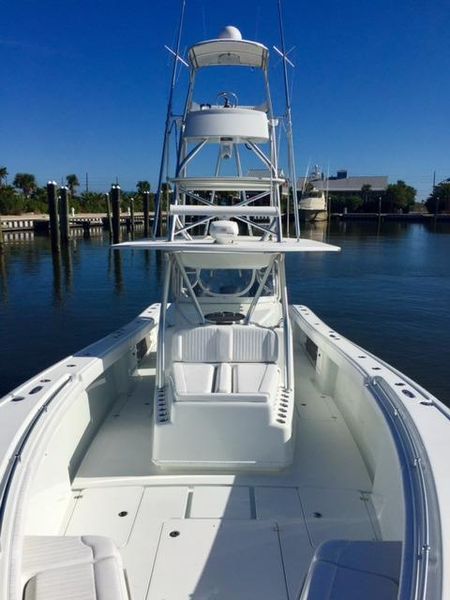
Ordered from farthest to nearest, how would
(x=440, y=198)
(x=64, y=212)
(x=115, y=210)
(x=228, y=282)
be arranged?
(x=440, y=198) < (x=64, y=212) < (x=115, y=210) < (x=228, y=282)

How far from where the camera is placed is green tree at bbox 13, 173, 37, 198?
70.0m

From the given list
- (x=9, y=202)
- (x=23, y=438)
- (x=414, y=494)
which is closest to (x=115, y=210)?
(x=9, y=202)

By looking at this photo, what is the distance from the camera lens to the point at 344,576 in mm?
1909

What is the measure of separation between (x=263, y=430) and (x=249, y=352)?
2.87 ft

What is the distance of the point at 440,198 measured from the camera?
79.1 meters

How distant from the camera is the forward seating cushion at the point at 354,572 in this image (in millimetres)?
1822

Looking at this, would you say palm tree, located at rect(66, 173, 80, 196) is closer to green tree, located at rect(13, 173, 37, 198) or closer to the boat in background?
green tree, located at rect(13, 173, 37, 198)

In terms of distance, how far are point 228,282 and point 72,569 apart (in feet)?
11.8

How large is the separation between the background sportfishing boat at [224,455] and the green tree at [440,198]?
8081 cm

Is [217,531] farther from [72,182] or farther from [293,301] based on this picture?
[72,182]

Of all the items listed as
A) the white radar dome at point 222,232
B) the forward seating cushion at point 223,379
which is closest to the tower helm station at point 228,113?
the white radar dome at point 222,232

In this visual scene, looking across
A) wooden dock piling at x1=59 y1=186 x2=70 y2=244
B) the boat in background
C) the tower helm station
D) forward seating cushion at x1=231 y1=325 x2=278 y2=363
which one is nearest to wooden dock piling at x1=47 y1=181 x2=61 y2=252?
wooden dock piling at x1=59 y1=186 x2=70 y2=244

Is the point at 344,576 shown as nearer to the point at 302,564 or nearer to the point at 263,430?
the point at 302,564

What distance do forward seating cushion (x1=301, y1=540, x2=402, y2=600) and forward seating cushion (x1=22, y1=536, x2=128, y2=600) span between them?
812 mm
